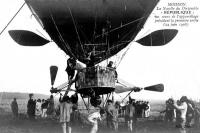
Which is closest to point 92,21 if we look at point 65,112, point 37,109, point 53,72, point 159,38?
point 53,72

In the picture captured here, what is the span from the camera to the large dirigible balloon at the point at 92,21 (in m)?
13.3

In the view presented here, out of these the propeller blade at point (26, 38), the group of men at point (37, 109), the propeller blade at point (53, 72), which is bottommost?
the group of men at point (37, 109)

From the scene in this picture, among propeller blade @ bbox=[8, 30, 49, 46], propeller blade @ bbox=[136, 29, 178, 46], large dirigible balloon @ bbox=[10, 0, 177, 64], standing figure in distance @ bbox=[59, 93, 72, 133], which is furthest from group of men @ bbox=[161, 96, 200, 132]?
propeller blade @ bbox=[8, 30, 49, 46]

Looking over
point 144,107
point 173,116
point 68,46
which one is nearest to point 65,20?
point 68,46

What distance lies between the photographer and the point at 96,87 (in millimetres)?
11922

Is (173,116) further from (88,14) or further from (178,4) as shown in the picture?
(88,14)

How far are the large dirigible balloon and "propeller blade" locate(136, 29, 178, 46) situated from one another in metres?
0.79

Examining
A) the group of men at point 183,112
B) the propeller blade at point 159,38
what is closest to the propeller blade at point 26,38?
the propeller blade at point 159,38

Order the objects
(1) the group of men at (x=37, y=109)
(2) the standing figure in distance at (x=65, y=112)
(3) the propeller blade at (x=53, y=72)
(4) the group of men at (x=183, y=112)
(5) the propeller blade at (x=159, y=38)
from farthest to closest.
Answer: (1) the group of men at (x=37, y=109) < (5) the propeller blade at (x=159, y=38) < (3) the propeller blade at (x=53, y=72) < (4) the group of men at (x=183, y=112) < (2) the standing figure in distance at (x=65, y=112)

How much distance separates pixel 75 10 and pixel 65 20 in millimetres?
706

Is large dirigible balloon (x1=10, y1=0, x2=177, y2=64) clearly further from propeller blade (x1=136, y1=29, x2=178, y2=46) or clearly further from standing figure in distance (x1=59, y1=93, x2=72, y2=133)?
standing figure in distance (x1=59, y1=93, x2=72, y2=133)

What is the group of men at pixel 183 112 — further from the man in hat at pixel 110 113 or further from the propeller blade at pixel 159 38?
the propeller blade at pixel 159 38

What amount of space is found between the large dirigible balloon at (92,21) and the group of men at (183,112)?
3.59 m

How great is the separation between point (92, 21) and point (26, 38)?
10.8 feet
